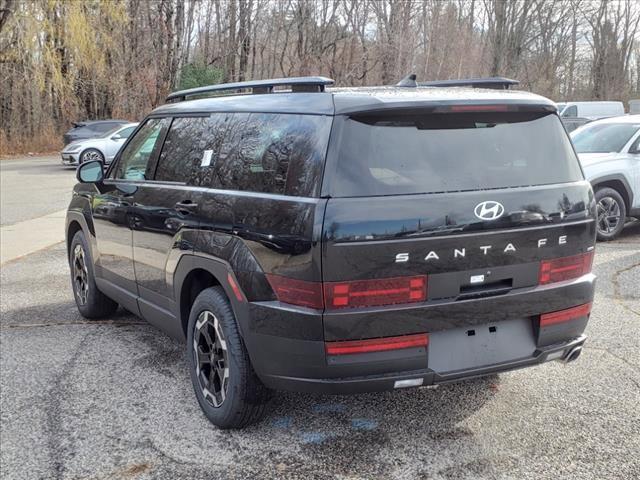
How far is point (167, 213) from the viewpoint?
167 inches

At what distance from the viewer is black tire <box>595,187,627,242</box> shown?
9.33 m

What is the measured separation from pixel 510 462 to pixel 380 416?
0.82 metres

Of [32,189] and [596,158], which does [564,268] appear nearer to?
[596,158]

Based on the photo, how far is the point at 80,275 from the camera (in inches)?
240

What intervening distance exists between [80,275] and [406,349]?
3923 millimetres

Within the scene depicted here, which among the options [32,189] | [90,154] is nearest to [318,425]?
[32,189]

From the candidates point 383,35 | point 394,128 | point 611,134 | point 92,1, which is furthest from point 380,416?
point 383,35

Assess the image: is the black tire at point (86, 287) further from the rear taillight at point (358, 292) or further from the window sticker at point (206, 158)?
the rear taillight at point (358, 292)

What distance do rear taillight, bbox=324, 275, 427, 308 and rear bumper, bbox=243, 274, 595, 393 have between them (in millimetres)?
49

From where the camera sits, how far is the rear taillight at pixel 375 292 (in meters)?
3.03

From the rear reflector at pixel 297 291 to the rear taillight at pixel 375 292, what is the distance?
5 centimetres

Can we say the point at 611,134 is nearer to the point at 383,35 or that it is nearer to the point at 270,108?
the point at 270,108

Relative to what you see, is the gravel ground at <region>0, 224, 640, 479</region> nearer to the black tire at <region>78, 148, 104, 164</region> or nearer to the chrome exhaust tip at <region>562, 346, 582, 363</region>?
the chrome exhaust tip at <region>562, 346, 582, 363</region>

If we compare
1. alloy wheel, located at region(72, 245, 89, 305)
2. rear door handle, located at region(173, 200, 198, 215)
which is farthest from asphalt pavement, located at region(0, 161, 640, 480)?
rear door handle, located at region(173, 200, 198, 215)
